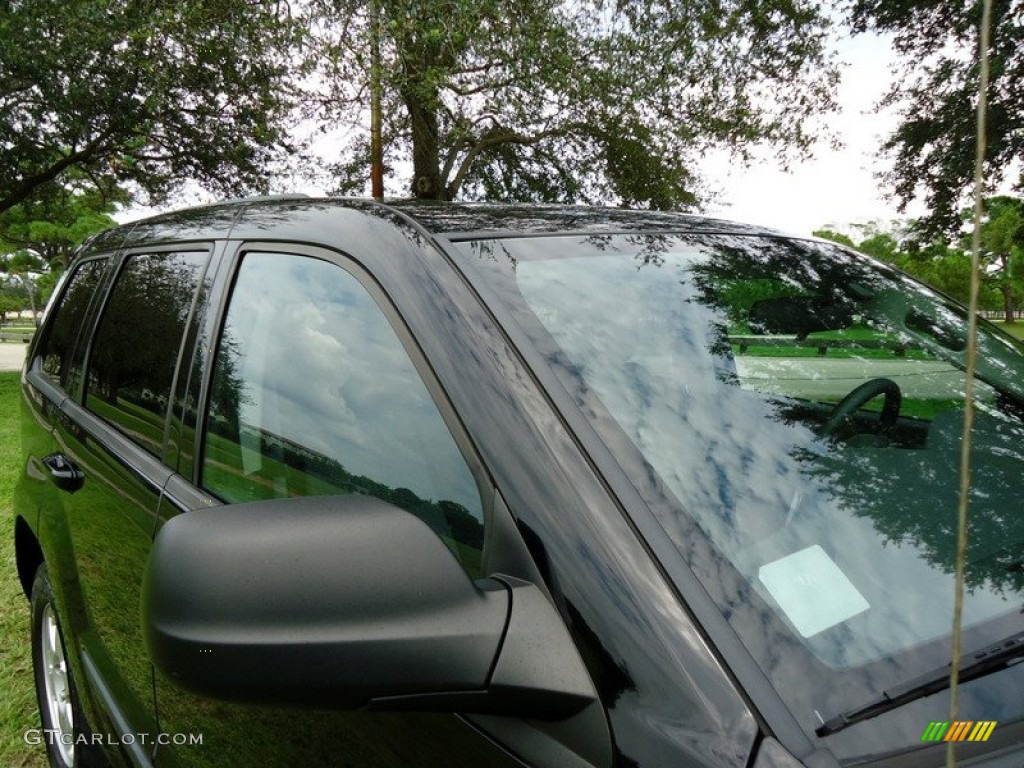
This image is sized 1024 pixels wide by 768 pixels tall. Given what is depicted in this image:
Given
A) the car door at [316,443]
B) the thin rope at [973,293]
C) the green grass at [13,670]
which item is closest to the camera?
the thin rope at [973,293]

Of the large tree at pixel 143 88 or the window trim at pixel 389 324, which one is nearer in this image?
the window trim at pixel 389 324

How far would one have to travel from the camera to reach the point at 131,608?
1652 millimetres

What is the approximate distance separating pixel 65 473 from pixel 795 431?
206cm

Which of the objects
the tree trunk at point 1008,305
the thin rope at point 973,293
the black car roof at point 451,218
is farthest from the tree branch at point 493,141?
the thin rope at point 973,293

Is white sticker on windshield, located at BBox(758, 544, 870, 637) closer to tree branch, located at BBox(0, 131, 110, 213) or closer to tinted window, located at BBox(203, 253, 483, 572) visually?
tinted window, located at BBox(203, 253, 483, 572)

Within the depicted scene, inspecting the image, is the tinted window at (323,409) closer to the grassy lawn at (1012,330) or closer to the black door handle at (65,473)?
the black door handle at (65,473)

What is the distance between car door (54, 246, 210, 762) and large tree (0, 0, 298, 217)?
28.4 feet

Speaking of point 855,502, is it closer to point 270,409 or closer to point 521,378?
point 521,378

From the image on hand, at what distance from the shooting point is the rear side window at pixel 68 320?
259 cm

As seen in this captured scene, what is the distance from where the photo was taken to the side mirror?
823 millimetres

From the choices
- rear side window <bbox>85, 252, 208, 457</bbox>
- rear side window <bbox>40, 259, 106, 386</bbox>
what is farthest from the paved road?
rear side window <bbox>85, 252, 208, 457</bbox>

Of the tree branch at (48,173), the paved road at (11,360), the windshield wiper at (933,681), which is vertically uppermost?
the tree branch at (48,173)

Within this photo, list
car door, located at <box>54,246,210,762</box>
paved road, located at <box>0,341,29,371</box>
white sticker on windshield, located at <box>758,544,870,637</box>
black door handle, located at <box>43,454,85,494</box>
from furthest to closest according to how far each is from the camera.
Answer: paved road, located at <box>0,341,29,371</box> → black door handle, located at <box>43,454,85,494</box> → car door, located at <box>54,246,210,762</box> → white sticker on windshield, located at <box>758,544,870,637</box>

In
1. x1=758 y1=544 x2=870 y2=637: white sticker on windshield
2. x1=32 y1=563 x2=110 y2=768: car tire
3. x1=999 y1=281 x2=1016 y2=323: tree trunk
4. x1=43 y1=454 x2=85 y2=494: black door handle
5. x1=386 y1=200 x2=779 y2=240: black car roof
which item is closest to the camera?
x1=758 y1=544 x2=870 y2=637: white sticker on windshield
